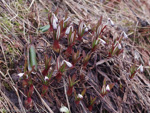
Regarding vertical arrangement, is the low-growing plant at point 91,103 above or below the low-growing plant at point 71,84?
below

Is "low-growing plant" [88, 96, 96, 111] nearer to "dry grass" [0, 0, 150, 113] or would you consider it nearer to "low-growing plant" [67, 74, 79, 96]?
"dry grass" [0, 0, 150, 113]

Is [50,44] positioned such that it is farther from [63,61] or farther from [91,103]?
[91,103]

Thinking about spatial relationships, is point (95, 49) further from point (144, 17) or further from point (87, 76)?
point (144, 17)

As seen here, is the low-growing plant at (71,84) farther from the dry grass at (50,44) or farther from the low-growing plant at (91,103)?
the low-growing plant at (91,103)

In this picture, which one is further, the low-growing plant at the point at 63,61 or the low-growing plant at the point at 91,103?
the low-growing plant at the point at 91,103

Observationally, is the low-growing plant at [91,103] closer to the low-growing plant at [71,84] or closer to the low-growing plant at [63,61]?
the low-growing plant at [63,61]

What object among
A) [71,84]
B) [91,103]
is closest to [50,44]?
[71,84]

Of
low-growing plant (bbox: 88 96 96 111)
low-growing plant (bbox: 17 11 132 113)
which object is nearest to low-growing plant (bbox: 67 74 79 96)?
low-growing plant (bbox: 17 11 132 113)

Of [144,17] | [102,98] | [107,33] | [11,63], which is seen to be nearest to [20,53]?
[11,63]

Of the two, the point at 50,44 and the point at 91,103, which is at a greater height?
the point at 50,44

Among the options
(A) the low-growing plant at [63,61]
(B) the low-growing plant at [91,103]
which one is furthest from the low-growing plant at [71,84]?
(B) the low-growing plant at [91,103]
